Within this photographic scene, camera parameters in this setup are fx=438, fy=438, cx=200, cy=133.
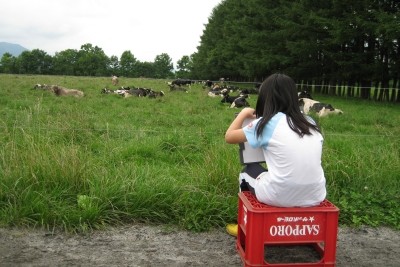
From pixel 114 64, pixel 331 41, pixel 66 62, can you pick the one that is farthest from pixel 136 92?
pixel 114 64

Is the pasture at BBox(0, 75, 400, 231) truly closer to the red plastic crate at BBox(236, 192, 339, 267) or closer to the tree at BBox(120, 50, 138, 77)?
the red plastic crate at BBox(236, 192, 339, 267)

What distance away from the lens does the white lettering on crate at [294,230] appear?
316 cm

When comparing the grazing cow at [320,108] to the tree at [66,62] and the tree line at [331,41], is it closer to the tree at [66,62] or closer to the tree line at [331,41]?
the tree line at [331,41]

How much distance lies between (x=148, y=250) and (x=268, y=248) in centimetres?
106

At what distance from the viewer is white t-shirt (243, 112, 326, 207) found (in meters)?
3.14

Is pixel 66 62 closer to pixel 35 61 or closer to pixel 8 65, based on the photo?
pixel 35 61

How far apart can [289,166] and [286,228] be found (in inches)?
17.8

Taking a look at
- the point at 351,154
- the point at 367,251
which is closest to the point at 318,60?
the point at 351,154

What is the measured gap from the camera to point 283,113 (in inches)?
128

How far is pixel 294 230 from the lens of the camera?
3.19 metres

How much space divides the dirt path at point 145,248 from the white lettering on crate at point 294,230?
0.55 m

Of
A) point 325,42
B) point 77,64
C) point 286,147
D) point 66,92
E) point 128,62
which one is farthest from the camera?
point 128,62

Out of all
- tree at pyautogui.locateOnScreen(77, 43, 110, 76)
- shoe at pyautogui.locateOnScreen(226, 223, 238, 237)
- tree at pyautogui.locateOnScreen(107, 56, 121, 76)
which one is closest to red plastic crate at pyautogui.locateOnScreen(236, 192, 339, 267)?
shoe at pyautogui.locateOnScreen(226, 223, 238, 237)

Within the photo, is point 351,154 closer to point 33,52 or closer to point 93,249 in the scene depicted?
point 93,249
